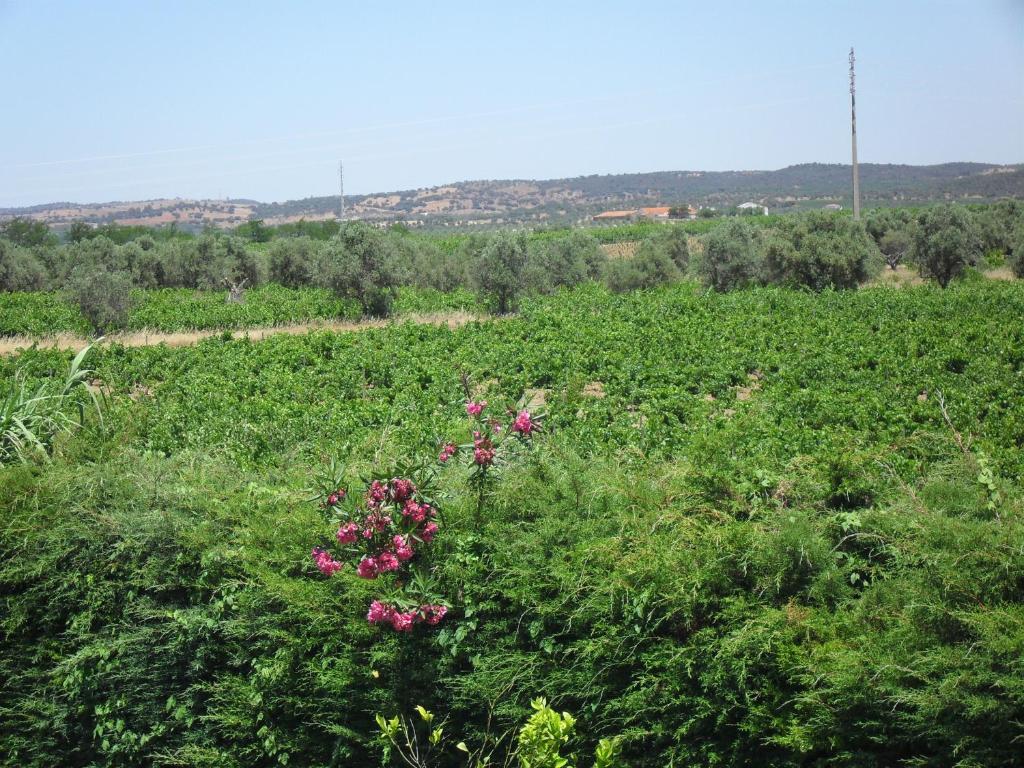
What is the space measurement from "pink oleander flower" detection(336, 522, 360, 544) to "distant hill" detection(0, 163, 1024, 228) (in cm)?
11134

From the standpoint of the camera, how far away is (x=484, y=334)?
61.5 feet

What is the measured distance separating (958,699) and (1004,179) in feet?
254

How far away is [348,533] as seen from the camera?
14.6ft

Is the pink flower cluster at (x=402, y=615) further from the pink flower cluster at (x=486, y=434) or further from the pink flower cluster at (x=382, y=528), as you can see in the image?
the pink flower cluster at (x=486, y=434)

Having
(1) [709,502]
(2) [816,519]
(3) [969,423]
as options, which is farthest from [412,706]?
(3) [969,423]

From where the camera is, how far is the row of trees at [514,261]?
2892cm

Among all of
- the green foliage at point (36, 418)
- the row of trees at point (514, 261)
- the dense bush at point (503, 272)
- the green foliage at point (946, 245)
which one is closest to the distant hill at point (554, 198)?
the row of trees at point (514, 261)

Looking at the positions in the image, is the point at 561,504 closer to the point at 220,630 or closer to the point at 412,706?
the point at 412,706

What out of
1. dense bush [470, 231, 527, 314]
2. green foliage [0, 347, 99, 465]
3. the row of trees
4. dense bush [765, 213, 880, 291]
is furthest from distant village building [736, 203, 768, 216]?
green foliage [0, 347, 99, 465]

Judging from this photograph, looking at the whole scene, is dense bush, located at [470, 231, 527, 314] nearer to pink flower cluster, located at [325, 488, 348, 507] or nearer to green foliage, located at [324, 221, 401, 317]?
green foliage, located at [324, 221, 401, 317]

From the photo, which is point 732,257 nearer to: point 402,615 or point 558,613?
point 558,613

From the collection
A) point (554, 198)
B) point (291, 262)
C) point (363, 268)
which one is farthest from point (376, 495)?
point (554, 198)

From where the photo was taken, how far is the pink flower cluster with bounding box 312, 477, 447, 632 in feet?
14.4

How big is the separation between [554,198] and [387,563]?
6232 inches
